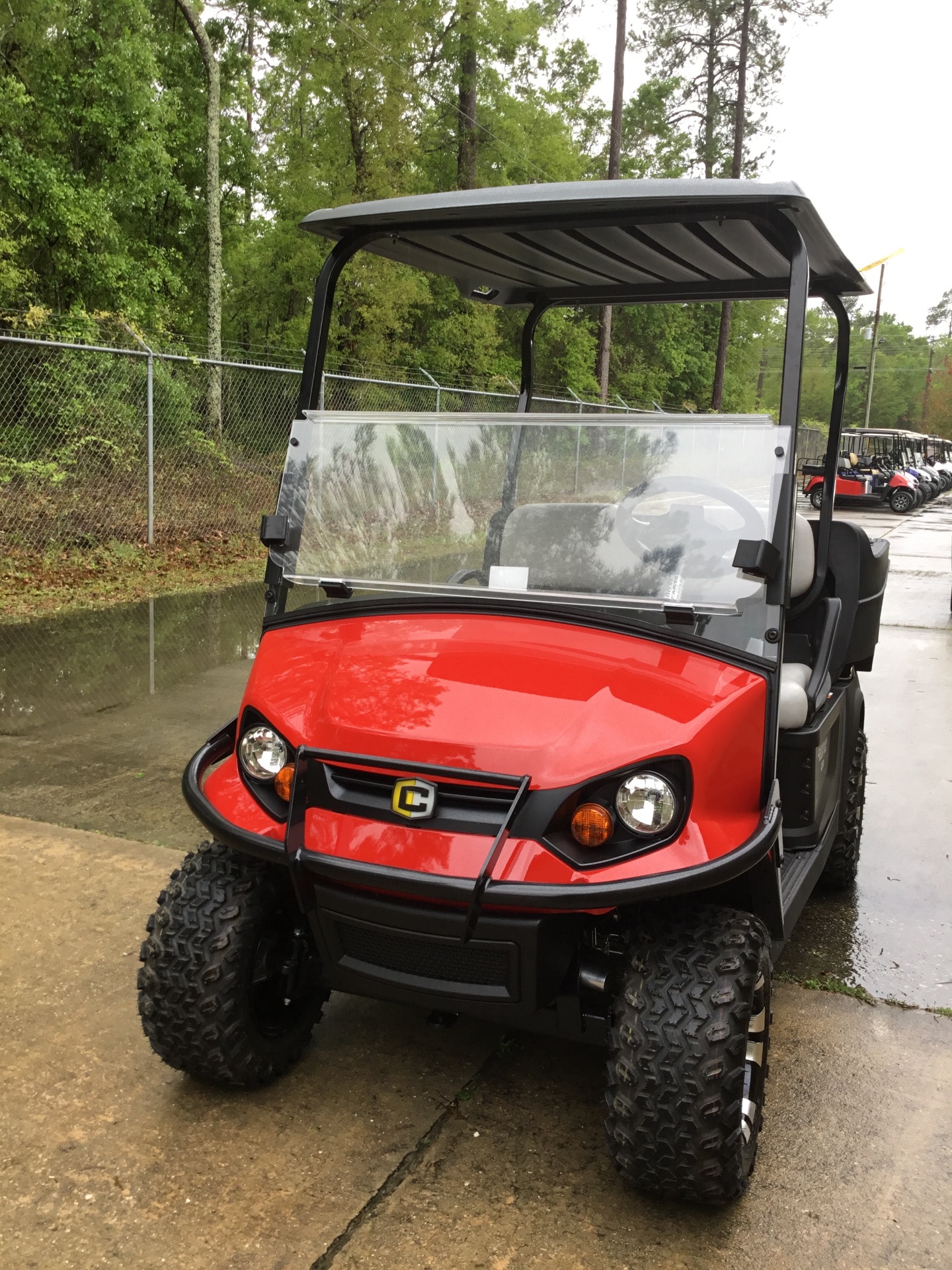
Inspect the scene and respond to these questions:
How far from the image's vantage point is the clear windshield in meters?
2.60

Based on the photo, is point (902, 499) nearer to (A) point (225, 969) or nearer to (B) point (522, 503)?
(B) point (522, 503)

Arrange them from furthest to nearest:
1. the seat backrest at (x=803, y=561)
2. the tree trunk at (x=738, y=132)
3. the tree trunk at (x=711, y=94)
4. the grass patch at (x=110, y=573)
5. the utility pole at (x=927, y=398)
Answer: the utility pole at (x=927, y=398)
the tree trunk at (x=711, y=94)
the tree trunk at (x=738, y=132)
the grass patch at (x=110, y=573)
the seat backrest at (x=803, y=561)

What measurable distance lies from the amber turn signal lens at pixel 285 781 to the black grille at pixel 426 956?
299mm

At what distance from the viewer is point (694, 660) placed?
2400 millimetres

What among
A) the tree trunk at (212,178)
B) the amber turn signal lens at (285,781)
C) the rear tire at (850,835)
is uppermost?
the tree trunk at (212,178)

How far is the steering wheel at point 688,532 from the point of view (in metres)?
2.54

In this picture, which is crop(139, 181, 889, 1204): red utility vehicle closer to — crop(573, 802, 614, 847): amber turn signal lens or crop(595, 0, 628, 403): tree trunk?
crop(573, 802, 614, 847): amber turn signal lens

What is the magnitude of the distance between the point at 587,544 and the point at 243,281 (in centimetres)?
1962

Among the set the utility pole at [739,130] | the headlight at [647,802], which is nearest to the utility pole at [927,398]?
the utility pole at [739,130]

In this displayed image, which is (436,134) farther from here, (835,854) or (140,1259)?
(140,1259)

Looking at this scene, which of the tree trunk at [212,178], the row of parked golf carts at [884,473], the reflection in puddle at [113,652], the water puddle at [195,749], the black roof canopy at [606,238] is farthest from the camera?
the row of parked golf carts at [884,473]

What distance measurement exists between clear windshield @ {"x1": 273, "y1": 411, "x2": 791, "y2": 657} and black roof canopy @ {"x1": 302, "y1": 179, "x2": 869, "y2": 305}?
0.49 meters

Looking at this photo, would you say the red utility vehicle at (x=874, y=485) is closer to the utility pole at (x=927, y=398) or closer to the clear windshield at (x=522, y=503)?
the clear windshield at (x=522, y=503)

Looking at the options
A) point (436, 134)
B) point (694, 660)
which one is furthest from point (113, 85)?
point (694, 660)
